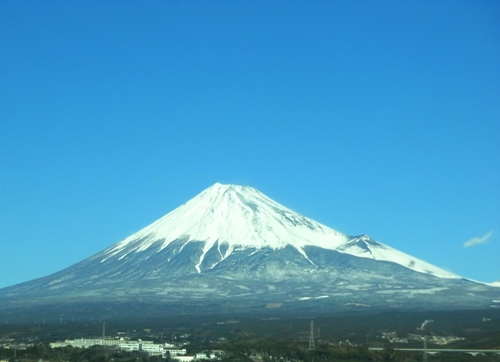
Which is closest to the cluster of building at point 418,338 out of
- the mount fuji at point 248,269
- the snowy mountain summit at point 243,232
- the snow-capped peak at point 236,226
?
the mount fuji at point 248,269

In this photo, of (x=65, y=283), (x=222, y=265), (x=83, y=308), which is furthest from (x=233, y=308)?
(x=65, y=283)

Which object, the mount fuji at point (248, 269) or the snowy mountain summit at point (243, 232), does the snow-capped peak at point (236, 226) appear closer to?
the snowy mountain summit at point (243, 232)

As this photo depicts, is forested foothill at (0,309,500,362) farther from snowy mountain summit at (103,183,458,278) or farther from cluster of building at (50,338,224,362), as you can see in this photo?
snowy mountain summit at (103,183,458,278)

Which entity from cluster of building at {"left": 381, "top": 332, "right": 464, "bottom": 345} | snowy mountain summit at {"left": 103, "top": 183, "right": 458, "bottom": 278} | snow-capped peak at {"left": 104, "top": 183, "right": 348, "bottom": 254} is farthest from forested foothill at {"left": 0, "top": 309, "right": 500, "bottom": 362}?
snow-capped peak at {"left": 104, "top": 183, "right": 348, "bottom": 254}

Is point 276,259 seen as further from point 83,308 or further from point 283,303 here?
point 83,308

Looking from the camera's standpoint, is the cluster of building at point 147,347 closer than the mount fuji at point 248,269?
Yes

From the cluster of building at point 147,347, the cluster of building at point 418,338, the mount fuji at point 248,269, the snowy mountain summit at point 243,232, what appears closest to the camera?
the cluster of building at point 147,347
